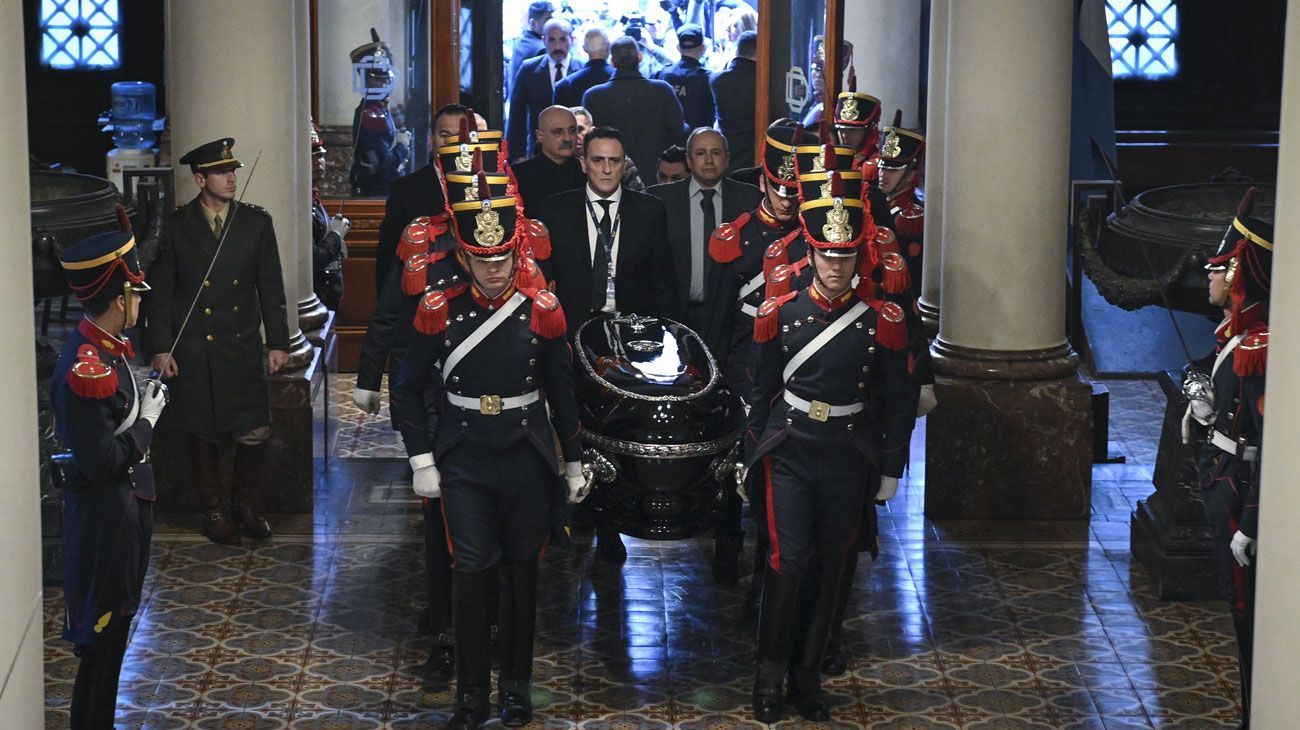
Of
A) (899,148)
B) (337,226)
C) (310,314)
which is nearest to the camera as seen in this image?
(899,148)

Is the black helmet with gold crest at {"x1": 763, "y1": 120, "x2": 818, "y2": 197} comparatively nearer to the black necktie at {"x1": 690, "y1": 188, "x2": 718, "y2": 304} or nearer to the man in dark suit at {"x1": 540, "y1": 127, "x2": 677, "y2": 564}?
the man in dark suit at {"x1": 540, "y1": 127, "x2": 677, "y2": 564}

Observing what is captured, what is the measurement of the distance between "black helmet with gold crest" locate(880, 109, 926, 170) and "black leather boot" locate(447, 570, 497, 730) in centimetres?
367

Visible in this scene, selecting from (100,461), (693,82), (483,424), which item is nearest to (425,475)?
(483,424)

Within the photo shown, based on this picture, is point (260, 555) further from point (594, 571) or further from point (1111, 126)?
point (1111, 126)

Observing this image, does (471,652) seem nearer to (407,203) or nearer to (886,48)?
(407,203)

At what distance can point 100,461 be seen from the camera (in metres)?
5.42

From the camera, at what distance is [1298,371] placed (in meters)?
3.75

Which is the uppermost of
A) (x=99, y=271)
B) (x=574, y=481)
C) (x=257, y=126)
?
(x=257, y=126)

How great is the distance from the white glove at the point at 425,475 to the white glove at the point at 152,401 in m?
0.76

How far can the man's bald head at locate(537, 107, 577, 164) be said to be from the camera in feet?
27.9

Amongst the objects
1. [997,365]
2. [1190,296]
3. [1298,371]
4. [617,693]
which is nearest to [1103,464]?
[997,365]

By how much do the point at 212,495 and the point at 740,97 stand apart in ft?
17.4

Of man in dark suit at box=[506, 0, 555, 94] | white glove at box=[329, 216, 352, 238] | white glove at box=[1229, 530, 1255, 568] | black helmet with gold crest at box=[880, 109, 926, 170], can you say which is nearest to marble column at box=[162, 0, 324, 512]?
white glove at box=[329, 216, 352, 238]

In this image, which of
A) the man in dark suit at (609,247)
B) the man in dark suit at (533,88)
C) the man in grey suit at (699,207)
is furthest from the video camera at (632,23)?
the man in dark suit at (609,247)
